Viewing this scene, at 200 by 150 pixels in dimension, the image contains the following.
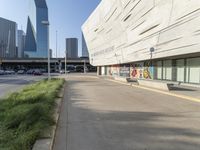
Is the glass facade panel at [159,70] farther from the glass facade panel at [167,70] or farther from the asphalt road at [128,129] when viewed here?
the asphalt road at [128,129]

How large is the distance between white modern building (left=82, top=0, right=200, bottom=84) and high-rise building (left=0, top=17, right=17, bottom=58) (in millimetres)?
86600

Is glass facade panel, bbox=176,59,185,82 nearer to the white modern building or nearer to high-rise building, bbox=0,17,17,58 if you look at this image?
the white modern building

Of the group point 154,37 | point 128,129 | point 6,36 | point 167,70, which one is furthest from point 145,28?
point 6,36

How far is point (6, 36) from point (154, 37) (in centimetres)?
12233

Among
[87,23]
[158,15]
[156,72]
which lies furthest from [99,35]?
[158,15]

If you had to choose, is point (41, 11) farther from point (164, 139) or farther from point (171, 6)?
point (164, 139)

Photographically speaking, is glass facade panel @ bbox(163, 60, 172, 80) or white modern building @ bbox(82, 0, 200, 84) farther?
glass facade panel @ bbox(163, 60, 172, 80)

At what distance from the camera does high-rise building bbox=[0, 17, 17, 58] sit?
461 feet

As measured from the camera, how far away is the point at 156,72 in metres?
40.2

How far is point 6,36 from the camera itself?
145 metres

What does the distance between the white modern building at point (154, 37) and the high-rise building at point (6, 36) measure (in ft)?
284

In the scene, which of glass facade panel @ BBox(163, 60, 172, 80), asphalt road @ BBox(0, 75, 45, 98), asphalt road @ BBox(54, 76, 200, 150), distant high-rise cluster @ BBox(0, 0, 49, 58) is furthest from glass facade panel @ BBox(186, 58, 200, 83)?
distant high-rise cluster @ BBox(0, 0, 49, 58)

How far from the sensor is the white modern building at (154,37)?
24969mm

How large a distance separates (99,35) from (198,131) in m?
60.0
